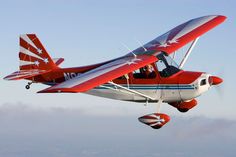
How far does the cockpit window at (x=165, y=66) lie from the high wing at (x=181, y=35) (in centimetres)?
39

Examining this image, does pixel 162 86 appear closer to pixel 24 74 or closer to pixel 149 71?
pixel 149 71

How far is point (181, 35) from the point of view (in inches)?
827

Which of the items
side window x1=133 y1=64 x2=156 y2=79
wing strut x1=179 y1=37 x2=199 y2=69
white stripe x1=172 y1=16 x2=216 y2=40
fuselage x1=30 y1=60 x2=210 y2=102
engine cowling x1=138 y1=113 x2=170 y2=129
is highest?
white stripe x1=172 y1=16 x2=216 y2=40

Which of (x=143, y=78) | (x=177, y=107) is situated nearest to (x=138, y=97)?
(x=143, y=78)

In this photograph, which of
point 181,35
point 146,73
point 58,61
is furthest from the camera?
point 58,61

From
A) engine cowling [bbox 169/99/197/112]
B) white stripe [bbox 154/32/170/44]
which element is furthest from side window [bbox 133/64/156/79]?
white stripe [bbox 154/32/170/44]

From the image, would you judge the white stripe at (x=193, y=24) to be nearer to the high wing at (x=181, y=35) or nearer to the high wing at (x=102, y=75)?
the high wing at (x=181, y=35)

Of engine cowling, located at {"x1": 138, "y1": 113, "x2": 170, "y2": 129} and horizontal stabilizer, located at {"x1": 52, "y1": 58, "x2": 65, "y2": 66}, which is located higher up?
horizontal stabilizer, located at {"x1": 52, "y1": 58, "x2": 65, "y2": 66}

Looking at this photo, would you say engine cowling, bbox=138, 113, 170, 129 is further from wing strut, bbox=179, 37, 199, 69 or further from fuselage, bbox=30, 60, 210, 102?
wing strut, bbox=179, 37, 199, 69

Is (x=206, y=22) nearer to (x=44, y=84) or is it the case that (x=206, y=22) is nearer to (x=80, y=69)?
(x=80, y=69)

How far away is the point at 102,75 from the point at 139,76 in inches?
106

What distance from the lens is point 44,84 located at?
2078 cm

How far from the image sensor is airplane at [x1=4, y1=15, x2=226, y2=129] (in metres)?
16.0

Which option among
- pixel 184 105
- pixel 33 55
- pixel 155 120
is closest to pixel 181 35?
pixel 184 105
